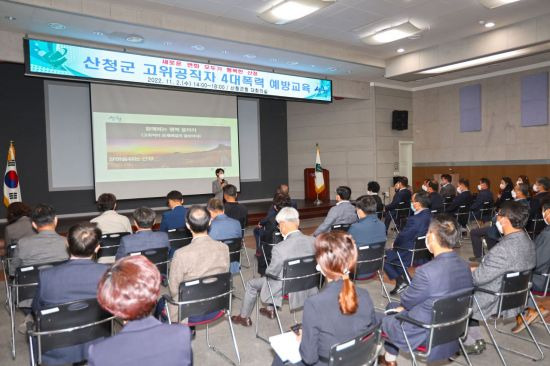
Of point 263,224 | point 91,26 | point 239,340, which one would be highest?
point 91,26

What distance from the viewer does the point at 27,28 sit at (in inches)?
253

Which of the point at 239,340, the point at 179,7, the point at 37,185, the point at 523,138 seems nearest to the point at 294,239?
the point at 239,340

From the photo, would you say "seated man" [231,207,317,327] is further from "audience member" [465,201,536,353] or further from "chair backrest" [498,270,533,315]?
"chair backrest" [498,270,533,315]

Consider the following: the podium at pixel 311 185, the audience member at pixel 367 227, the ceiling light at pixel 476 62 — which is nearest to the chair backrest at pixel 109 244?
the audience member at pixel 367 227

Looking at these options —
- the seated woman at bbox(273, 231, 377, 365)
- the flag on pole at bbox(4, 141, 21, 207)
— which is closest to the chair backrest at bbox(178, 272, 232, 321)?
the seated woman at bbox(273, 231, 377, 365)

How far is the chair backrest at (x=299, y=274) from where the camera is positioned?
3123 mm

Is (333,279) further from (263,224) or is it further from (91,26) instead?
(91,26)

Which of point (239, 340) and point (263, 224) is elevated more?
point (263, 224)

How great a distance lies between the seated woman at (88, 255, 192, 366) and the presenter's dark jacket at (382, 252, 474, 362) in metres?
1.43

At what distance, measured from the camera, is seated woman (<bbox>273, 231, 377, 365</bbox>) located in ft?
5.81

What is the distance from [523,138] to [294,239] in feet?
31.2

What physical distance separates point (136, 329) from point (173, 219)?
3660 mm

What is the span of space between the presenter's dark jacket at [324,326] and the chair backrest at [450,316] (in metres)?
0.60

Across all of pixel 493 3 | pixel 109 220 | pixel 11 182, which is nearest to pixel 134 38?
pixel 11 182
